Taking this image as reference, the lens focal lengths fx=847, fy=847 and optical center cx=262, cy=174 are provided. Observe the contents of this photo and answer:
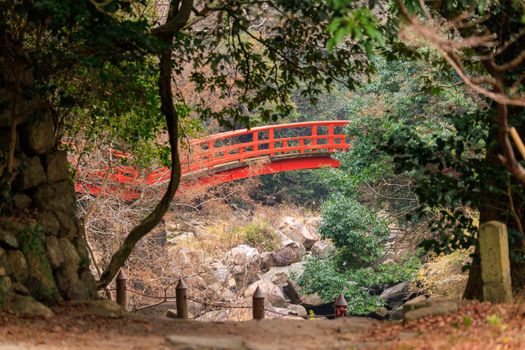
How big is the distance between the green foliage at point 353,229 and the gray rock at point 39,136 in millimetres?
9843

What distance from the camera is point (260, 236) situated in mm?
23359

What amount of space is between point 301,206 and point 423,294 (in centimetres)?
1290

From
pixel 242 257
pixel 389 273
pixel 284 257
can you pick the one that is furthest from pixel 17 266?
pixel 284 257

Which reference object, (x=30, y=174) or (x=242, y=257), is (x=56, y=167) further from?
(x=242, y=257)

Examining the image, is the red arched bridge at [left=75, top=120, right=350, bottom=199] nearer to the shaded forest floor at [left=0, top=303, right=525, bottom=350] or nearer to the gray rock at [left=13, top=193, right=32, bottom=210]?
the gray rock at [left=13, top=193, right=32, bottom=210]

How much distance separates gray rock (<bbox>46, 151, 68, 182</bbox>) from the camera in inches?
322

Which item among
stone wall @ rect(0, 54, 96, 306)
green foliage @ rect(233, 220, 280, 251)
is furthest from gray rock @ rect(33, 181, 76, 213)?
green foliage @ rect(233, 220, 280, 251)

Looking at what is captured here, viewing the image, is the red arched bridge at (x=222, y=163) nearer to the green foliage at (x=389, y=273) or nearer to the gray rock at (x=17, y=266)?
the green foliage at (x=389, y=273)

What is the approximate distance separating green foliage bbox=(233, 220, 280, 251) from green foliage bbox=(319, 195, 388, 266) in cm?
544

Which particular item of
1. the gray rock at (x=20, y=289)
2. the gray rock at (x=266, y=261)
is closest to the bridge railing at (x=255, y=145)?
the gray rock at (x=266, y=261)

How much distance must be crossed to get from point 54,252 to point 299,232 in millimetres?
17553

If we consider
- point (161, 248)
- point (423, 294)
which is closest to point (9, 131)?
point (161, 248)

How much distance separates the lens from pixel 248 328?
690cm

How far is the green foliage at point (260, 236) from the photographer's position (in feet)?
75.4
